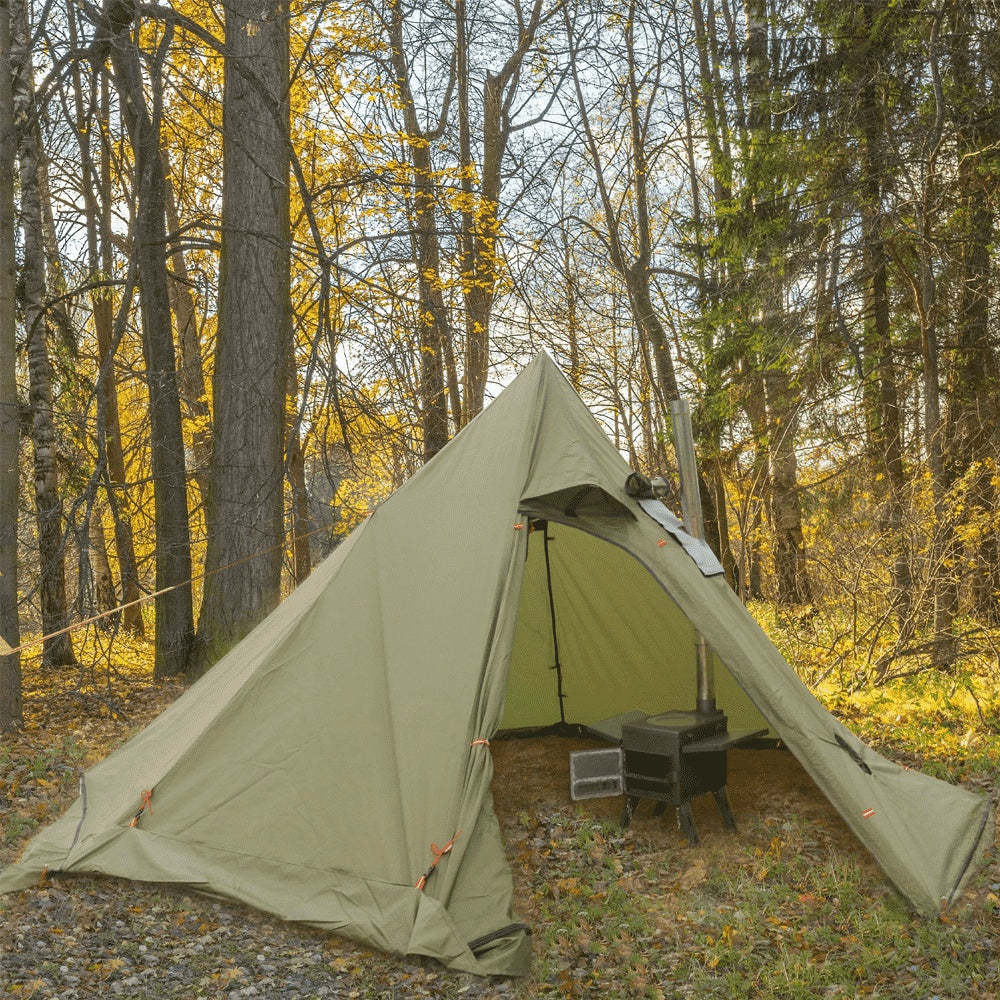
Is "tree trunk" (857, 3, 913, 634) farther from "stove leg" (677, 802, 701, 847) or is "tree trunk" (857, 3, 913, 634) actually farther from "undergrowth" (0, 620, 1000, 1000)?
"stove leg" (677, 802, 701, 847)

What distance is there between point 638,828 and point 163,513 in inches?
192

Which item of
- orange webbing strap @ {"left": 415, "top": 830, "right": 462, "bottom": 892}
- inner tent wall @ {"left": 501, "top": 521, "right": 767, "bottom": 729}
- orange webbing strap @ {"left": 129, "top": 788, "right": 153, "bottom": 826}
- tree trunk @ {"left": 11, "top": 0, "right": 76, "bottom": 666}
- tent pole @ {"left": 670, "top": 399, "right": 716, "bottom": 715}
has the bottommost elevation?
Answer: orange webbing strap @ {"left": 415, "top": 830, "right": 462, "bottom": 892}

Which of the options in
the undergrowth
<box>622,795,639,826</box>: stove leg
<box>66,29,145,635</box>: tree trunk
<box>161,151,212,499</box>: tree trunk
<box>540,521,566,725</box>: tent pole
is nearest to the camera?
the undergrowth

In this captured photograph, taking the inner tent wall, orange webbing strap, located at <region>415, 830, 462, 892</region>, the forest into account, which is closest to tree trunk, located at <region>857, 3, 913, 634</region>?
the forest

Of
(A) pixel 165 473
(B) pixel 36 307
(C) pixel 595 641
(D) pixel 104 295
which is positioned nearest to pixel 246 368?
(A) pixel 165 473

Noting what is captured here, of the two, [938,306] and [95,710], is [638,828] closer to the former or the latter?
[95,710]

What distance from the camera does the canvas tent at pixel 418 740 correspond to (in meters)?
3.22

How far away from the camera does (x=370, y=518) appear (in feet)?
13.5

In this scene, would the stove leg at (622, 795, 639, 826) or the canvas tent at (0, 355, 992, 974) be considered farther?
the stove leg at (622, 795, 639, 826)

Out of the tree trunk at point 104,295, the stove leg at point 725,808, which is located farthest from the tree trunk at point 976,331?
the tree trunk at point 104,295

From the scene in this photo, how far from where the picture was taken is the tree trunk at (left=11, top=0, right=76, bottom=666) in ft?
20.1

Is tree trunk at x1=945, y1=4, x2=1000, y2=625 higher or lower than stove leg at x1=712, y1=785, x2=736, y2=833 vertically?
higher

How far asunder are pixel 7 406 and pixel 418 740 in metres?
3.64

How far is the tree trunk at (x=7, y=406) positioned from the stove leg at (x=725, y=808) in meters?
4.03
